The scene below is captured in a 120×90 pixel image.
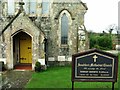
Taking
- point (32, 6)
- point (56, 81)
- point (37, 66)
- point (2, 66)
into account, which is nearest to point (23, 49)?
point (2, 66)

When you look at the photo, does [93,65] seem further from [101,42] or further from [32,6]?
[101,42]

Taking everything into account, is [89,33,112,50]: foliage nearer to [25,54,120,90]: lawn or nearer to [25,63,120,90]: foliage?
[25,54,120,90]: lawn

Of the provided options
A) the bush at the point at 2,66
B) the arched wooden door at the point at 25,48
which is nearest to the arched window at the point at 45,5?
the arched wooden door at the point at 25,48

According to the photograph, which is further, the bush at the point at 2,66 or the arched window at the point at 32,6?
the arched window at the point at 32,6

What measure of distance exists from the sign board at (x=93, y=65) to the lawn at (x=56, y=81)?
3.70 meters

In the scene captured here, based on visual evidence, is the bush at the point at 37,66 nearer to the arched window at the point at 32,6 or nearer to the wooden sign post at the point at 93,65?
the arched window at the point at 32,6

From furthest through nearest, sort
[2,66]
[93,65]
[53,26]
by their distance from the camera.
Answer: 1. [53,26]
2. [2,66]
3. [93,65]

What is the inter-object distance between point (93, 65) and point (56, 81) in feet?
18.3

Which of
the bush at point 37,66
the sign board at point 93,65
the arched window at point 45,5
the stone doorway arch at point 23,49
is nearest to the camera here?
the sign board at point 93,65

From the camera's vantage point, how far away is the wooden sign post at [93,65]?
10930 millimetres

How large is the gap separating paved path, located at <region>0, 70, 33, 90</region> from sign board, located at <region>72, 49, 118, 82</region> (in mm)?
4928

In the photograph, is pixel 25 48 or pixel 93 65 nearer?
pixel 93 65

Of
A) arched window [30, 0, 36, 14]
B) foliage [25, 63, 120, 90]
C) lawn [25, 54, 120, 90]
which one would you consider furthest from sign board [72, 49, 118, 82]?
arched window [30, 0, 36, 14]

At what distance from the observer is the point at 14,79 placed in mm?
16578
